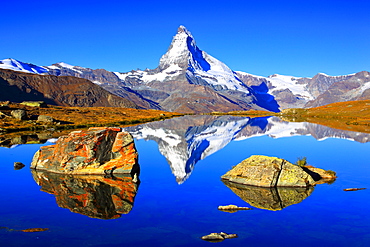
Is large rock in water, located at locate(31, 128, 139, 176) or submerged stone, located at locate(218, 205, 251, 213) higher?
large rock in water, located at locate(31, 128, 139, 176)

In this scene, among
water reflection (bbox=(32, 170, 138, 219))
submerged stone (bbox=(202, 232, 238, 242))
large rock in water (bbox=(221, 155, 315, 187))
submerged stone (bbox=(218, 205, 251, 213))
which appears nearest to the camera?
submerged stone (bbox=(202, 232, 238, 242))

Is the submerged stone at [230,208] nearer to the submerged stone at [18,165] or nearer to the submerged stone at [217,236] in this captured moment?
the submerged stone at [217,236]

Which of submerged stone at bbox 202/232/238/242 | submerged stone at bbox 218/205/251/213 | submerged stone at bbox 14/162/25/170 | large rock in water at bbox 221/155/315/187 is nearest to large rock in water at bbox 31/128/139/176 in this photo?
submerged stone at bbox 14/162/25/170

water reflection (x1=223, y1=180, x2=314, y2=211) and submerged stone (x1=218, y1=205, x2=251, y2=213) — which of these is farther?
water reflection (x1=223, y1=180, x2=314, y2=211)

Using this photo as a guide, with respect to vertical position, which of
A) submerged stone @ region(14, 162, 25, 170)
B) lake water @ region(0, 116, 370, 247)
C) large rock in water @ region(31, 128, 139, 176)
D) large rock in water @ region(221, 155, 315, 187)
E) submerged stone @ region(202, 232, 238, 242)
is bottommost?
submerged stone @ region(202, 232, 238, 242)

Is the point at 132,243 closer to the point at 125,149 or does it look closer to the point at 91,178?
the point at 91,178

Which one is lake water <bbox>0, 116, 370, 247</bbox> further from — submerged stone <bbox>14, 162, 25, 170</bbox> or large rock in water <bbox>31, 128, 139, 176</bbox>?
large rock in water <bbox>31, 128, 139, 176</bbox>
